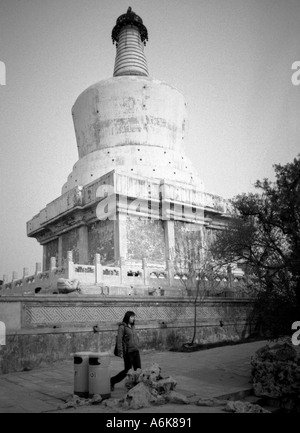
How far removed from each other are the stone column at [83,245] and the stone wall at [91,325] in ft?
29.4

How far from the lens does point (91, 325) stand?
10.9 m

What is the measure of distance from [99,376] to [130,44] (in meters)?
28.0

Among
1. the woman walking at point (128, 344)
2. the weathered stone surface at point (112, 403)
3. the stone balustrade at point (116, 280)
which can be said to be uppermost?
the stone balustrade at point (116, 280)

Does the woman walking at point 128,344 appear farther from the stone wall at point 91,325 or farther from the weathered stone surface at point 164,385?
the stone wall at point 91,325

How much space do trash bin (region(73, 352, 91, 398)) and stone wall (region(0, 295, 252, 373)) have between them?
3.76 m

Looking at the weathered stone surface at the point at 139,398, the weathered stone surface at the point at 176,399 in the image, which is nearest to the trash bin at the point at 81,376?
the weathered stone surface at the point at 139,398

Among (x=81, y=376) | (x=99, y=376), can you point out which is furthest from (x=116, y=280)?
(x=99, y=376)

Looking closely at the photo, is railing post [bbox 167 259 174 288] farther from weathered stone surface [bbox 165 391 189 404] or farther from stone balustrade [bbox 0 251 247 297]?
weathered stone surface [bbox 165 391 189 404]

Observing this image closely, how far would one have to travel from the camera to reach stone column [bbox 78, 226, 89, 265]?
70.0 ft

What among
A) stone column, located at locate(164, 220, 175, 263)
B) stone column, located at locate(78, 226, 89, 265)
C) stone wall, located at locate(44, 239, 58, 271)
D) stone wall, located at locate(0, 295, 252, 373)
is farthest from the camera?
stone wall, located at locate(44, 239, 58, 271)

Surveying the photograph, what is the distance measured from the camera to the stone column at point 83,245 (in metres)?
21.3

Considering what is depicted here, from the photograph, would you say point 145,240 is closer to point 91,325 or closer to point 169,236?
point 169,236

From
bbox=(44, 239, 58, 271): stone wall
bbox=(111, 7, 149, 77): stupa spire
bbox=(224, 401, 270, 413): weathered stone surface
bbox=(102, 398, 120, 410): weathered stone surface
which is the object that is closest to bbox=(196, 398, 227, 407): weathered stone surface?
bbox=(224, 401, 270, 413): weathered stone surface
